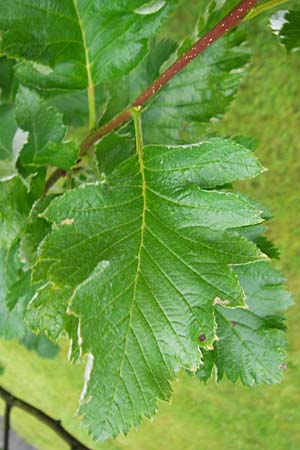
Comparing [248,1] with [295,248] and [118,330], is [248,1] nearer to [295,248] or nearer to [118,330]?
[118,330]

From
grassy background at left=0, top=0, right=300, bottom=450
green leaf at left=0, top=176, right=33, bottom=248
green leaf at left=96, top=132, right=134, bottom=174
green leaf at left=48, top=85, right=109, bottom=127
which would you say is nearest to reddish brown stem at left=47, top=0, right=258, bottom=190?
green leaf at left=96, top=132, right=134, bottom=174

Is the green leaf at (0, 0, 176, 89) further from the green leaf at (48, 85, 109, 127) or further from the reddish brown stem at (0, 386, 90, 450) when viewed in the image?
the reddish brown stem at (0, 386, 90, 450)

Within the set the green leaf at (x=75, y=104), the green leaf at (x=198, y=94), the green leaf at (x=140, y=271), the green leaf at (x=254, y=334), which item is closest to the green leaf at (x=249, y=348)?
the green leaf at (x=254, y=334)

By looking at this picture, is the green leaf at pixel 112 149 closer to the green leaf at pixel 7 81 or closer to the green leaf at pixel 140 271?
the green leaf at pixel 140 271

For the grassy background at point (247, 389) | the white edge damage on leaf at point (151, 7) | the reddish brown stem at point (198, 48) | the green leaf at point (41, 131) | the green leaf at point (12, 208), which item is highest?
the white edge damage on leaf at point (151, 7)

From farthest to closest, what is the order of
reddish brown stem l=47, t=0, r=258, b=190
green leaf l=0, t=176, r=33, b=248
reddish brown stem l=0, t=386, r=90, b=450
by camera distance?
1. reddish brown stem l=0, t=386, r=90, b=450
2. green leaf l=0, t=176, r=33, b=248
3. reddish brown stem l=47, t=0, r=258, b=190

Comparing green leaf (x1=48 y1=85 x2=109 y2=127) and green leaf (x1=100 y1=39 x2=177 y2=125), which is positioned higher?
green leaf (x1=100 y1=39 x2=177 y2=125)

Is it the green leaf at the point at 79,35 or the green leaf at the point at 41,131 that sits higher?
the green leaf at the point at 79,35
